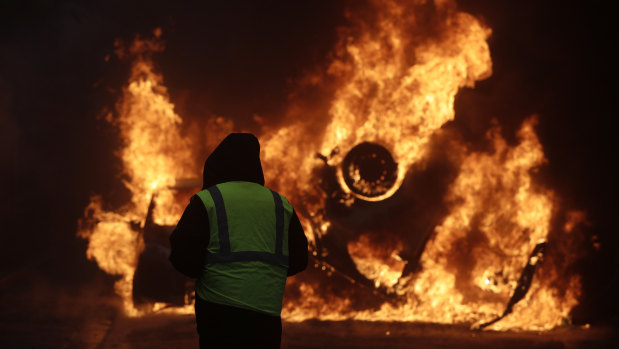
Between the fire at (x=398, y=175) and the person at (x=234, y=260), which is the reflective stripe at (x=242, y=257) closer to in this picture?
the person at (x=234, y=260)

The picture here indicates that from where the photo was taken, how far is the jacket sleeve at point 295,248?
8.29 ft

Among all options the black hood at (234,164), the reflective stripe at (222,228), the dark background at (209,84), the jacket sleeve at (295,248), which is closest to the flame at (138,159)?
the dark background at (209,84)

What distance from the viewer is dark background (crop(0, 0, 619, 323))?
22.4ft

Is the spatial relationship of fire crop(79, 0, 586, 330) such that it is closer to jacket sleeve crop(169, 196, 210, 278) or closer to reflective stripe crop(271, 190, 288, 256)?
reflective stripe crop(271, 190, 288, 256)

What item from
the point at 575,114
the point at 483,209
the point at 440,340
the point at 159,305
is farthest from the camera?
the point at 575,114

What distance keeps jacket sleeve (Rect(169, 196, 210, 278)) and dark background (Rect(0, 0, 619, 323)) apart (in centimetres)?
475

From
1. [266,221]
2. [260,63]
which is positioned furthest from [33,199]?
[266,221]

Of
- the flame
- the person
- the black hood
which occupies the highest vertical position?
the flame

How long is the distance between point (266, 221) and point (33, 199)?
5.93m

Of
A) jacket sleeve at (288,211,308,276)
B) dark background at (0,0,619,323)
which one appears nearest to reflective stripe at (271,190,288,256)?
jacket sleeve at (288,211,308,276)

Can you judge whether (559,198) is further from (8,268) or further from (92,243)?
(8,268)

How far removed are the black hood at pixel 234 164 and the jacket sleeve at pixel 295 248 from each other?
30 cm

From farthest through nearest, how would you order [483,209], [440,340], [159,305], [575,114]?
1. [575,114]
2. [483,209]
3. [159,305]
4. [440,340]

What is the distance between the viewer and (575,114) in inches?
275
